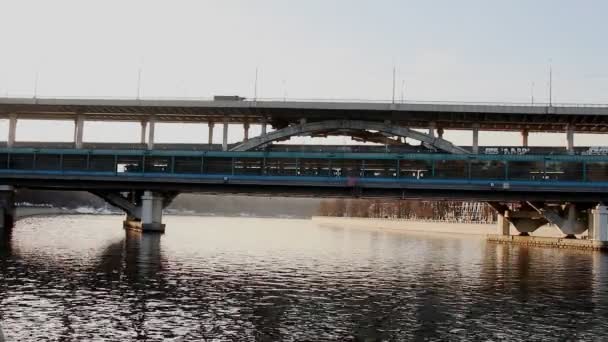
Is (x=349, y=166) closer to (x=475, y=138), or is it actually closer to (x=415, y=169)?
(x=415, y=169)

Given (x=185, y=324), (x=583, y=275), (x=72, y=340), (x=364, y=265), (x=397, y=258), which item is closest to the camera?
(x=72, y=340)

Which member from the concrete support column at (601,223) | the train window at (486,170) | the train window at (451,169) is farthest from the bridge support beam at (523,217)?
the train window at (451,169)

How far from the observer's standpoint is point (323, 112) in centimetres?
8106

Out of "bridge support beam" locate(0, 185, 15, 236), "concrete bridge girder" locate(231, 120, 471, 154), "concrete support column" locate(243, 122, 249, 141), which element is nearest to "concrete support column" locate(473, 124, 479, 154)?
"concrete bridge girder" locate(231, 120, 471, 154)

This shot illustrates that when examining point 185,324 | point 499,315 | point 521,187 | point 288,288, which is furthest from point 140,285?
point 521,187

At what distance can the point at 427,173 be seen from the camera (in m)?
78.0

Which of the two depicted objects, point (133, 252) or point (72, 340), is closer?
point (72, 340)

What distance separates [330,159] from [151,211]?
26.8 metres

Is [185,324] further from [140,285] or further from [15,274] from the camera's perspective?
[15,274]

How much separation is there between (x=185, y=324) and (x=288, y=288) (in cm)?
1131

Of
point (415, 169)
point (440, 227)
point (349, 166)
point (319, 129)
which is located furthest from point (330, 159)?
point (440, 227)

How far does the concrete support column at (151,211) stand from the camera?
85875 millimetres

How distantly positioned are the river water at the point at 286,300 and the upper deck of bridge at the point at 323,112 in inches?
1214

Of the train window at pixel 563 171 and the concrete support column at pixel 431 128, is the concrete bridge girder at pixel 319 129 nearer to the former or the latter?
the concrete support column at pixel 431 128
